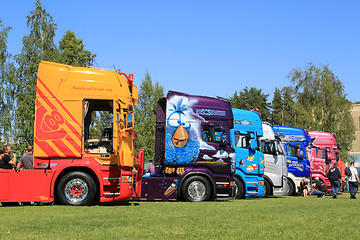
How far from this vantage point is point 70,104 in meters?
14.6

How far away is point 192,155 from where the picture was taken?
17594mm

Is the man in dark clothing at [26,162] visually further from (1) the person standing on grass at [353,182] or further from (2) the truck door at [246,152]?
Result: (1) the person standing on grass at [353,182]

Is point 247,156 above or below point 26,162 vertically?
above

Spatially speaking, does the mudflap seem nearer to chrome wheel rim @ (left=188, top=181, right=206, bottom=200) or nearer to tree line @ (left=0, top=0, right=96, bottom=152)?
chrome wheel rim @ (left=188, top=181, right=206, bottom=200)

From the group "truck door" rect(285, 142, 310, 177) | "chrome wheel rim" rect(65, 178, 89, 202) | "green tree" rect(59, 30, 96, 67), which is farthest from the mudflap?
"green tree" rect(59, 30, 96, 67)

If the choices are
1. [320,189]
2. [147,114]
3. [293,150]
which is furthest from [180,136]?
[147,114]

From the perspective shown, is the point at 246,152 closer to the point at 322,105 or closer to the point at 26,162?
the point at 26,162

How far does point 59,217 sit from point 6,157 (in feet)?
15.4

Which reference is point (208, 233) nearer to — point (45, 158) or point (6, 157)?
point (45, 158)

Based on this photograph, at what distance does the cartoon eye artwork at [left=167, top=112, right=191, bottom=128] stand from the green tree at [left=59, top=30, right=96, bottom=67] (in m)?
16.7

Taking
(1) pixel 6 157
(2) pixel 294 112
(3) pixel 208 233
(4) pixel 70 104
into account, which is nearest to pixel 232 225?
(3) pixel 208 233

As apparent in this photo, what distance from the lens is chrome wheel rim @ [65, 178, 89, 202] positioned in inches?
562

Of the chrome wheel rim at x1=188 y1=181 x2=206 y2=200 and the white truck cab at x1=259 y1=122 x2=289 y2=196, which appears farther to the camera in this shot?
the white truck cab at x1=259 y1=122 x2=289 y2=196

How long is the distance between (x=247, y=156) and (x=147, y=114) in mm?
22673
